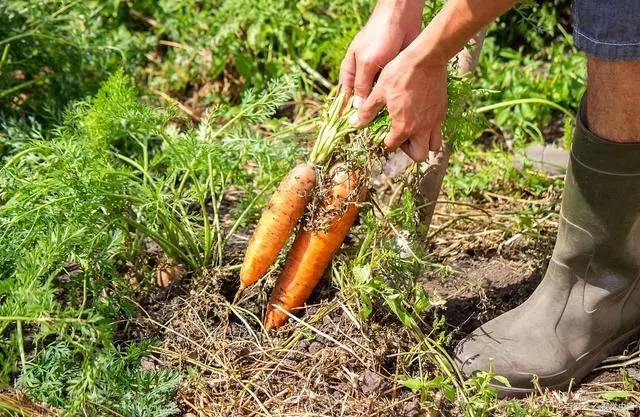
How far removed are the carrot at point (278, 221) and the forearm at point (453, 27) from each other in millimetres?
493

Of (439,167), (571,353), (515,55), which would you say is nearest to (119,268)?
(439,167)

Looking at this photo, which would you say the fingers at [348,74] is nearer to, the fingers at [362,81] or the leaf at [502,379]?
the fingers at [362,81]

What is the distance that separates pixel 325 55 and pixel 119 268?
5.32ft

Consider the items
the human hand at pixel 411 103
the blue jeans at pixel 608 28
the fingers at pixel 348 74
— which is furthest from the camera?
the fingers at pixel 348 74

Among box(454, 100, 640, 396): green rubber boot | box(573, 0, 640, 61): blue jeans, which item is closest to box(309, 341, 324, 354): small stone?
box(454, 100, 640, 396): green rubber boot

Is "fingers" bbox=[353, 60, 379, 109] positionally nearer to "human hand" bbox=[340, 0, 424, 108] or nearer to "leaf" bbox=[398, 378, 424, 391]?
"human hand" bbox=[340, 0, 424, 108]

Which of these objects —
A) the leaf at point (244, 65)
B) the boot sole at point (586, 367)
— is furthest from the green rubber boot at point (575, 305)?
the leaf at point (244, 65)

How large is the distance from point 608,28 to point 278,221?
963 millimetres

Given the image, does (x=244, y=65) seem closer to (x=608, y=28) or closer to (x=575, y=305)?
(x=575, y=305)

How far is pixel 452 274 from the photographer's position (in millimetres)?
2654

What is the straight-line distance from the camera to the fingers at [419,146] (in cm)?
214

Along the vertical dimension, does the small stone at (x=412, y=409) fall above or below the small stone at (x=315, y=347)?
below

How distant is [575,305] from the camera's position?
2293 millimetres

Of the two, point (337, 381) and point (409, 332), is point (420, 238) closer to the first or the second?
point (409, 332)
